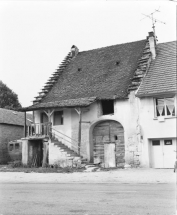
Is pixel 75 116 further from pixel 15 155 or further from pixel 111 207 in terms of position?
pixel 111 207

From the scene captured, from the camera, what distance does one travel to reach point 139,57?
25.6m

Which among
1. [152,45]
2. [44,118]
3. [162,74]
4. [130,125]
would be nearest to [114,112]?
[130,125]

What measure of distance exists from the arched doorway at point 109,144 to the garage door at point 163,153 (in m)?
2.43

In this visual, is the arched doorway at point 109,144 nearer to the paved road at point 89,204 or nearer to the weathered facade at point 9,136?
the weathered facade at point 9,136

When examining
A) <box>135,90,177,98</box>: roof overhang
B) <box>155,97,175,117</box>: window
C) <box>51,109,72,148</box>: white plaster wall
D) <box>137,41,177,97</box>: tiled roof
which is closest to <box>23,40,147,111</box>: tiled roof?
<box>51,109,72,148</box>: white plaster wall

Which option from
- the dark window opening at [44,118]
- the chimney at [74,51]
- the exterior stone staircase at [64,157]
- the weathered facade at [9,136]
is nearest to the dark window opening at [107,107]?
the exterior stone staircase at [64,157]

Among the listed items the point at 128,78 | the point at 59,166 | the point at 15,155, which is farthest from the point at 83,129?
the point at 15,155

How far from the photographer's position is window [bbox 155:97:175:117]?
21.0 m

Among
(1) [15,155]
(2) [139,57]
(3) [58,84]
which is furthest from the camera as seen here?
(1) [15,155]

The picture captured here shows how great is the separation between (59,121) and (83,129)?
8.71ft

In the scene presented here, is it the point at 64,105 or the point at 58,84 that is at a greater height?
the point at 58,84

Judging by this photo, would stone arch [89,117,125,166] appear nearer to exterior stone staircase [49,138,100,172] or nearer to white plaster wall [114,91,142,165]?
white plaster wall [114,91,142,165]

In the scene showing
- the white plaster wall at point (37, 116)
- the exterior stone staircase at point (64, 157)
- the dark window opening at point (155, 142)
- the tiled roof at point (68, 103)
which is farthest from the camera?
the white plaster wall at point (37, 116)

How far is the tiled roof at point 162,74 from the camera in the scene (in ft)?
69.1
